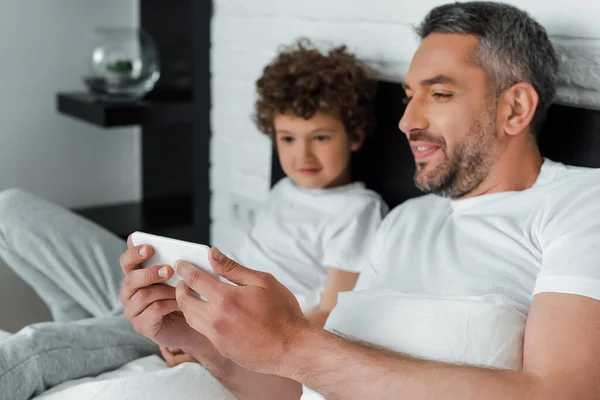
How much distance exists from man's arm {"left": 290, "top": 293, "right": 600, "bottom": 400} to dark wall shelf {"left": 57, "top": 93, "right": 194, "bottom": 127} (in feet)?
4.22

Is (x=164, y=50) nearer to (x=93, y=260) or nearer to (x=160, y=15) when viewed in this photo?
(x=160, y=15)

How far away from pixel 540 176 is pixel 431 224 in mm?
210

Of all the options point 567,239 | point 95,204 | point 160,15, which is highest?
point 160,15

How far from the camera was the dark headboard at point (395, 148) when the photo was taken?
4.28ft

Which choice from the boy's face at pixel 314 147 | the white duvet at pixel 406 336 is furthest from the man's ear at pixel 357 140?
the white duvet at pixel 406 336

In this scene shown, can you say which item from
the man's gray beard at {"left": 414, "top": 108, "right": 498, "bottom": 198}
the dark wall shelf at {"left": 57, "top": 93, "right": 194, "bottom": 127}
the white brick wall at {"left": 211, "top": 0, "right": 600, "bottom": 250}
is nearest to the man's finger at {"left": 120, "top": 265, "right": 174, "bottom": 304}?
the man's gray beard at {"left": 414, "top": 108, "right": 498, "bottom": 198}

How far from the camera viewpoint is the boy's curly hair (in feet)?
5.16

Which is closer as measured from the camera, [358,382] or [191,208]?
[358,382]

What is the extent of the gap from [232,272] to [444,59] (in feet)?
1.76

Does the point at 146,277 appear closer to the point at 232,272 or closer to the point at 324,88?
the point at 232,272

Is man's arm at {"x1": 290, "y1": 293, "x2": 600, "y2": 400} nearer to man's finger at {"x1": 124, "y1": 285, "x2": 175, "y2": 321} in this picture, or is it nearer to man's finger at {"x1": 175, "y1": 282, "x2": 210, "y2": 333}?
man's finger at {"x1": 175, "y1": 282, "x2": 210, "y2": 333}

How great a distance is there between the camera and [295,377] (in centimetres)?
100

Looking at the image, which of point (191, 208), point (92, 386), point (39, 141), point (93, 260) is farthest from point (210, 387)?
point (39, 141)

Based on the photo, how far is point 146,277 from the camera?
1.13 m
